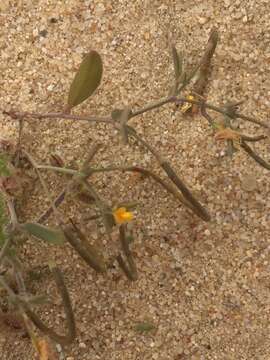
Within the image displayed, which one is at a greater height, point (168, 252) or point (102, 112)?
point (102, 112)

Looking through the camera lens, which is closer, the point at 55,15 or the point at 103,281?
the point at 103,281

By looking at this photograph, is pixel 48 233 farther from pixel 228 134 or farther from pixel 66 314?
pixel 228 134

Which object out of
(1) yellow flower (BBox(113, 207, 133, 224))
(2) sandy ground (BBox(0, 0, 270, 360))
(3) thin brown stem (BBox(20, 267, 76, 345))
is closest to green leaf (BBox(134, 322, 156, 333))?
(2) sandy ground (BBox(0, 0, 270, 360))

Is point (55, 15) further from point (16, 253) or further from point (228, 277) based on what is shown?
point (228, 277)

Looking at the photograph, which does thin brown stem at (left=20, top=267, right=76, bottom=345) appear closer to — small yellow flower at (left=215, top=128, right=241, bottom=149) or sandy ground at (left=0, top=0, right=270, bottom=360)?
sandy ground at (left=0, top=0, right=270, bottom=360)

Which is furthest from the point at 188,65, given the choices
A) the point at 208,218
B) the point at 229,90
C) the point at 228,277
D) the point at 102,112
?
the point at 228,277

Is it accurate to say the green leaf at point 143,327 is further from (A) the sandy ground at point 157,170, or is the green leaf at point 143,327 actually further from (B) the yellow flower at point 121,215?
(B) the yellow flower at point 121,215

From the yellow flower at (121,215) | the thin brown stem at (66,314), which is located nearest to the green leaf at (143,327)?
the thin brown stem at (66,314)
